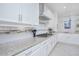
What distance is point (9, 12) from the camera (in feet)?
5.51

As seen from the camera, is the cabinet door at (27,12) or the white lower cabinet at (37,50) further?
the cabinet door at (27,12)

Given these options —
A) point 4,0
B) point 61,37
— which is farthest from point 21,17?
point 61,37

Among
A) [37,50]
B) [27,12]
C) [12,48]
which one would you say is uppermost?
[27,12]

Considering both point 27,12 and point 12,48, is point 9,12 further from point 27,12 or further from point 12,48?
point 27,12

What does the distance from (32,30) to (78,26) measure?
519 cm

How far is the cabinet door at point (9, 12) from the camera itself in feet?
4.96

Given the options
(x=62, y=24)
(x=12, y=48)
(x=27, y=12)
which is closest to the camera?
(x=12, y=48)

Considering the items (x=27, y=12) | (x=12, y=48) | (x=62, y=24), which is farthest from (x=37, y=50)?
(x=62, y=24)

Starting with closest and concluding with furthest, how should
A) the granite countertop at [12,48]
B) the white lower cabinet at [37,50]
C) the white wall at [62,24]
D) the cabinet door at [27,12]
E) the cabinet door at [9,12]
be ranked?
the granite countertop at [12,48], the cabinet door at [9,12], the white lower cabinet at [37,50], the cabinet door at [27,12], the white wall at [62,24]

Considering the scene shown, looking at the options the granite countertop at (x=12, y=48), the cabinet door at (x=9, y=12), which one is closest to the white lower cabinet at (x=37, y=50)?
the granite countertop at (x=12, y=48)

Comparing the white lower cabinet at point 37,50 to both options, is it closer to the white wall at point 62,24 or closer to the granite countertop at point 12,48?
the granite countertop at point 12,48

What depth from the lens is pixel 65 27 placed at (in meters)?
7.59

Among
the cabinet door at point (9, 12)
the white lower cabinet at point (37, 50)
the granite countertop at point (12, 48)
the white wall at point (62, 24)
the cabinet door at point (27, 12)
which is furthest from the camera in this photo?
the white wall at point (62, 24)

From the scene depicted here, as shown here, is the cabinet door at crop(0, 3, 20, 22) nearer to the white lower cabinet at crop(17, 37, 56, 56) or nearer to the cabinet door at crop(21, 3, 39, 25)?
the cabinet door at crop(21, 3, 39, 25)
